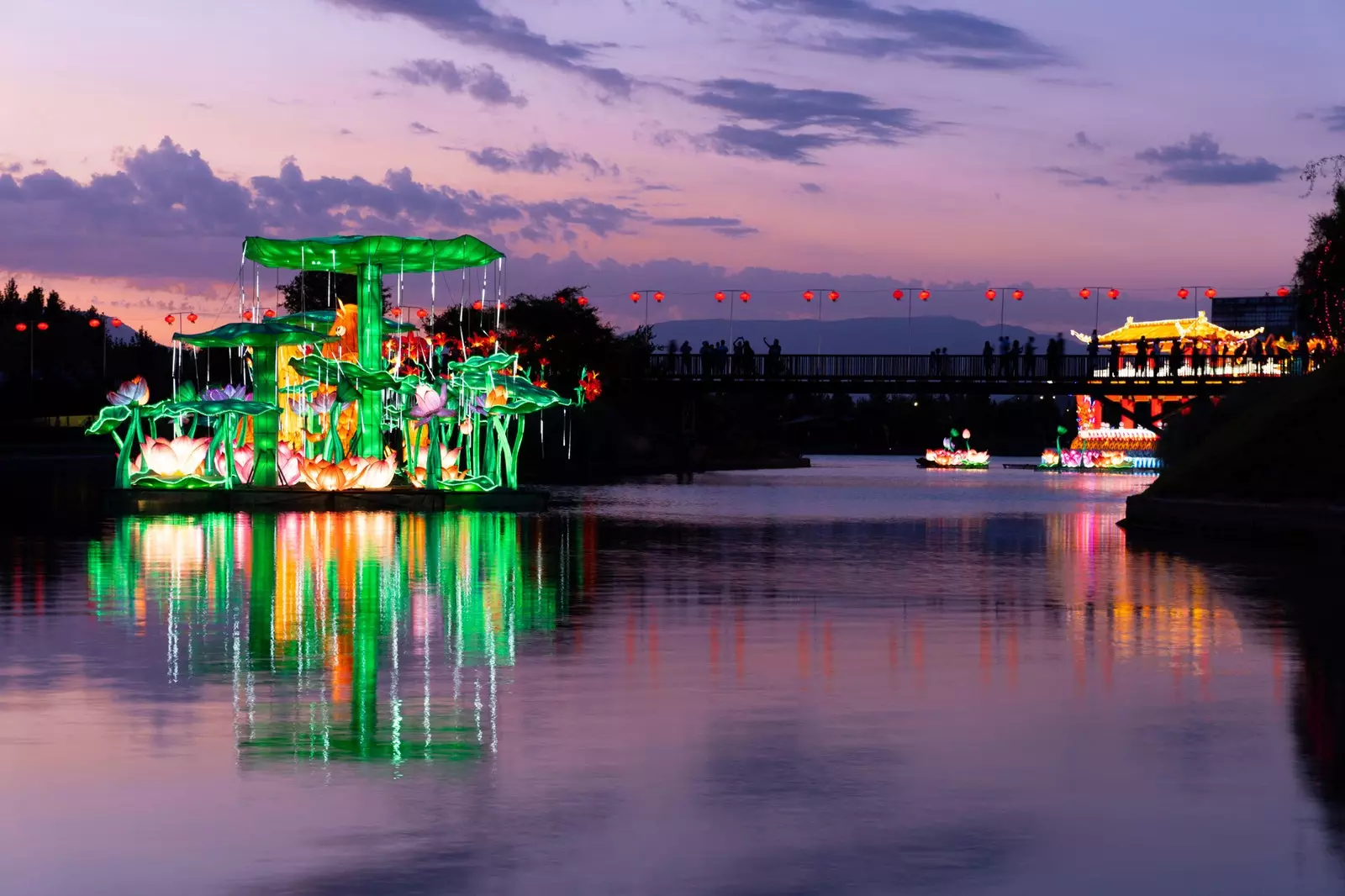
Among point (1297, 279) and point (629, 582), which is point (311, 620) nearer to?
point (629, 582)

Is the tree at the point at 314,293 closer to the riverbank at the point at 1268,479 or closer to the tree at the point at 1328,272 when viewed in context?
the tree at the point at 1328,272

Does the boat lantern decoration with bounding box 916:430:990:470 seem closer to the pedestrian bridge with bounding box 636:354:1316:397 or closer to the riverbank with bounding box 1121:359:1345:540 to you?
the pedestrian bridge with bounding box 636:354:1316:397

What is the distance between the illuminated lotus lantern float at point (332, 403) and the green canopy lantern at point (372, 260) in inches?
1.5

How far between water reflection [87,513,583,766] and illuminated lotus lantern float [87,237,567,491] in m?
10.7

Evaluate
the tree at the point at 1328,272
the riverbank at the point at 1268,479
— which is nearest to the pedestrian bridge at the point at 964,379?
the tree at the point at 1328,272

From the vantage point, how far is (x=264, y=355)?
45469mm

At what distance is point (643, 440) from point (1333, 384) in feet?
218

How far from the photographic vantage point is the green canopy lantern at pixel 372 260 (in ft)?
146

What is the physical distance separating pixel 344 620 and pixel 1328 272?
64.0m

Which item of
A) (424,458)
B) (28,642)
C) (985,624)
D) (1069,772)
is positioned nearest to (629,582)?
(985,624)

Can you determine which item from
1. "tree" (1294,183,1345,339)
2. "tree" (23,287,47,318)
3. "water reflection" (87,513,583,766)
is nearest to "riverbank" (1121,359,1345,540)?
"water reflection" (87,513,583,766)

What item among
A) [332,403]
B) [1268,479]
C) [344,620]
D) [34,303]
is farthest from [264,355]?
[34,303]

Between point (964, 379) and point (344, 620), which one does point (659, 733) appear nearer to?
point (344, 620)

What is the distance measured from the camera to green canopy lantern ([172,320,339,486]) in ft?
147
